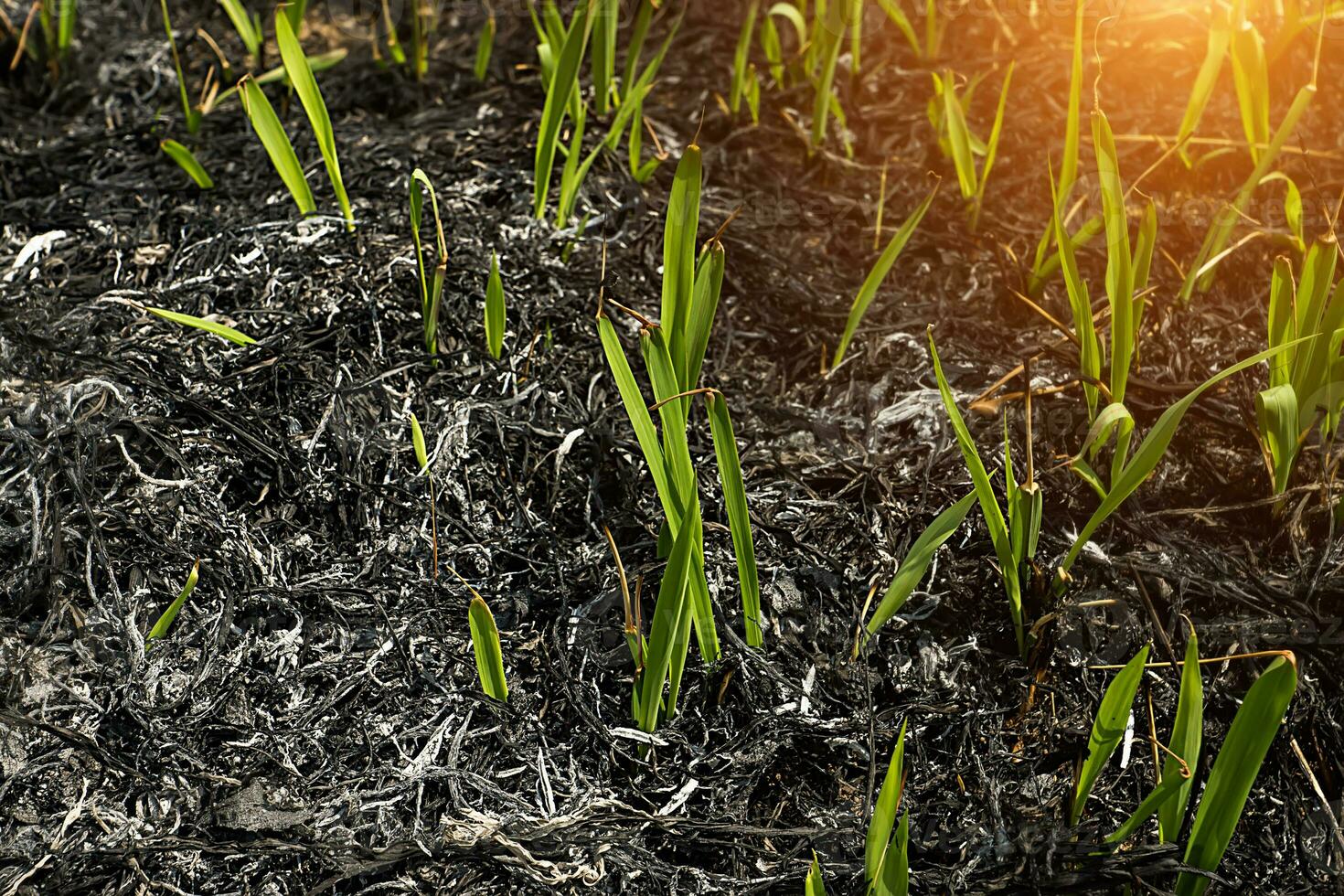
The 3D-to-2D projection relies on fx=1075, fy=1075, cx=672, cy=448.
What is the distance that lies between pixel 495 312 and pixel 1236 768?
816 mm

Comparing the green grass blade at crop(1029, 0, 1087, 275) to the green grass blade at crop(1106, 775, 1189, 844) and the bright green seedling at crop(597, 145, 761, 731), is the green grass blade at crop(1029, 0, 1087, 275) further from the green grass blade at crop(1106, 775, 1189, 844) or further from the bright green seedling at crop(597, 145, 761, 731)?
the green grass blade at crop(1106, 775, 1189, 844)

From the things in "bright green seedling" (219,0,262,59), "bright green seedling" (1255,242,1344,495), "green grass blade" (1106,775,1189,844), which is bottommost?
"green grass blade" (1106,775,1189,844)

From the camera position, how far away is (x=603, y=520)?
1.14 m

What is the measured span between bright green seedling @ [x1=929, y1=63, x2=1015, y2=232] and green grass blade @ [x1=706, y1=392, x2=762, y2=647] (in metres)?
0.61

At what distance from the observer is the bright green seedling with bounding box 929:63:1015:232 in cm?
131

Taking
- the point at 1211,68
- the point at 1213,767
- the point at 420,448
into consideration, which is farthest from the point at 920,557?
the point at 1211,68

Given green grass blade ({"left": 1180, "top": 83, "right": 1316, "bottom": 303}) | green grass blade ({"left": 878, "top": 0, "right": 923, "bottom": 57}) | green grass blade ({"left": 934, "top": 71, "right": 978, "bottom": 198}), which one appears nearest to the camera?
green grass blade ({"left": 1180, "top": 83, "right": 1316, "bottom": 303})

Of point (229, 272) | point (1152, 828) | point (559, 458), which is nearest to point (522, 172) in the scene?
point (229, 272)

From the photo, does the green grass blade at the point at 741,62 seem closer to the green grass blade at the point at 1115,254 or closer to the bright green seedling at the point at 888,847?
the green grass blade at the point at 1115,254

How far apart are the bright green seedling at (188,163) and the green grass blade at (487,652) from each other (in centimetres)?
77

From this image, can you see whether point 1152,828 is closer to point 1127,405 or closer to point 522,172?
point 1127,405

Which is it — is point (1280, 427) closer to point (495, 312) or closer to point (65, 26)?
point (495, 312)

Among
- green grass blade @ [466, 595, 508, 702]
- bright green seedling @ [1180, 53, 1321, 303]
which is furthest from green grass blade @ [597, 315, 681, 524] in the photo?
bright green seedling @ [1180, 53, 1321, 303]

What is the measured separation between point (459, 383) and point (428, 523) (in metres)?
0.19
